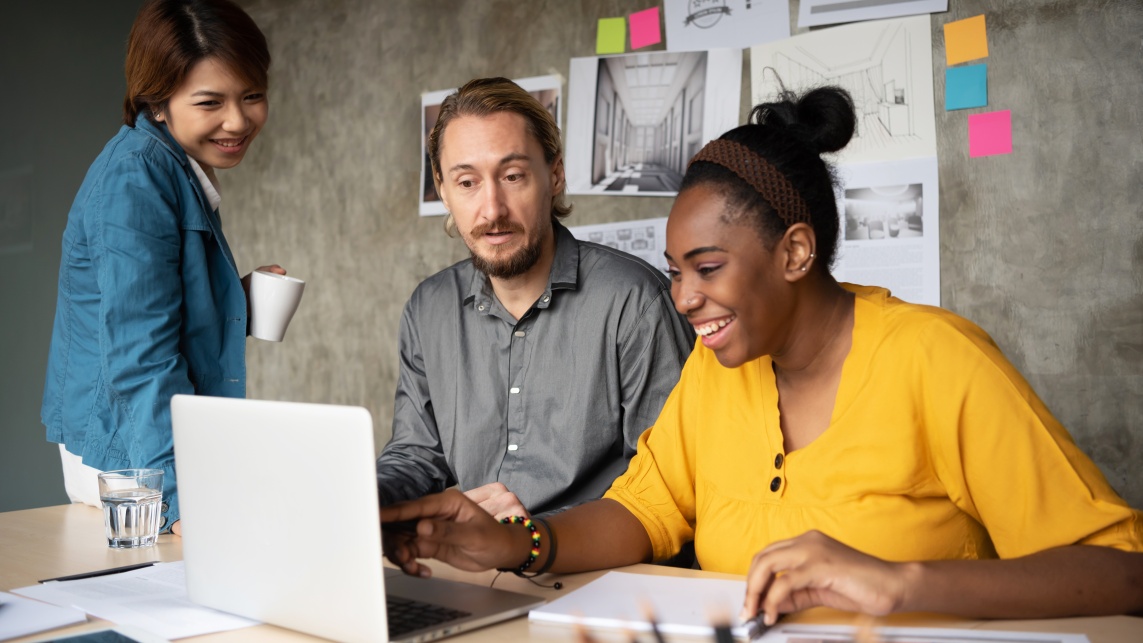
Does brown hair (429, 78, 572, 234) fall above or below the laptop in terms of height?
above

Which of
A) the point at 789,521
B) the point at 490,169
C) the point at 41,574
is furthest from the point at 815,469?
the point at 41,574

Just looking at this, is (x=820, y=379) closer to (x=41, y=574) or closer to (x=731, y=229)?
(x=731, y=229)

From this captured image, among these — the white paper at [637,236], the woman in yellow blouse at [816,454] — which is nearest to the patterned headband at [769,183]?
the woman in yellow blouse at [816,454]

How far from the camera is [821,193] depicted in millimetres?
1325

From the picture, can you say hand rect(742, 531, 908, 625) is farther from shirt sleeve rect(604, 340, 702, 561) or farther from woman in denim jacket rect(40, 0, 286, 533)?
woman in denim jacket rect(40, 0, 286, 533)

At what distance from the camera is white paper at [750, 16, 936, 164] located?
7.27ft

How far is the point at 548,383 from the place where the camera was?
1.85 metres

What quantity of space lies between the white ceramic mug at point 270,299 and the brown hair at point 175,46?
351 millimetres

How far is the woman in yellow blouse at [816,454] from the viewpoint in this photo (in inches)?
40.1

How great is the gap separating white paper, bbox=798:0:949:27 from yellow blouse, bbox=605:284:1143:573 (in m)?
1.10

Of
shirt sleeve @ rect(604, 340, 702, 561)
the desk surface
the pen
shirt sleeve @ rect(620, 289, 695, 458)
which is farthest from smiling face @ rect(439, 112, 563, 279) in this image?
the pen

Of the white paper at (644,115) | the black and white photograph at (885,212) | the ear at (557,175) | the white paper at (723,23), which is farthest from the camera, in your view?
the white paper at (644,115)

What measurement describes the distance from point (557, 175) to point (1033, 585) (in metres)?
1.22

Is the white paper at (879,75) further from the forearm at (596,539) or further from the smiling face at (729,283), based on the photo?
the forearm at (596,539)
